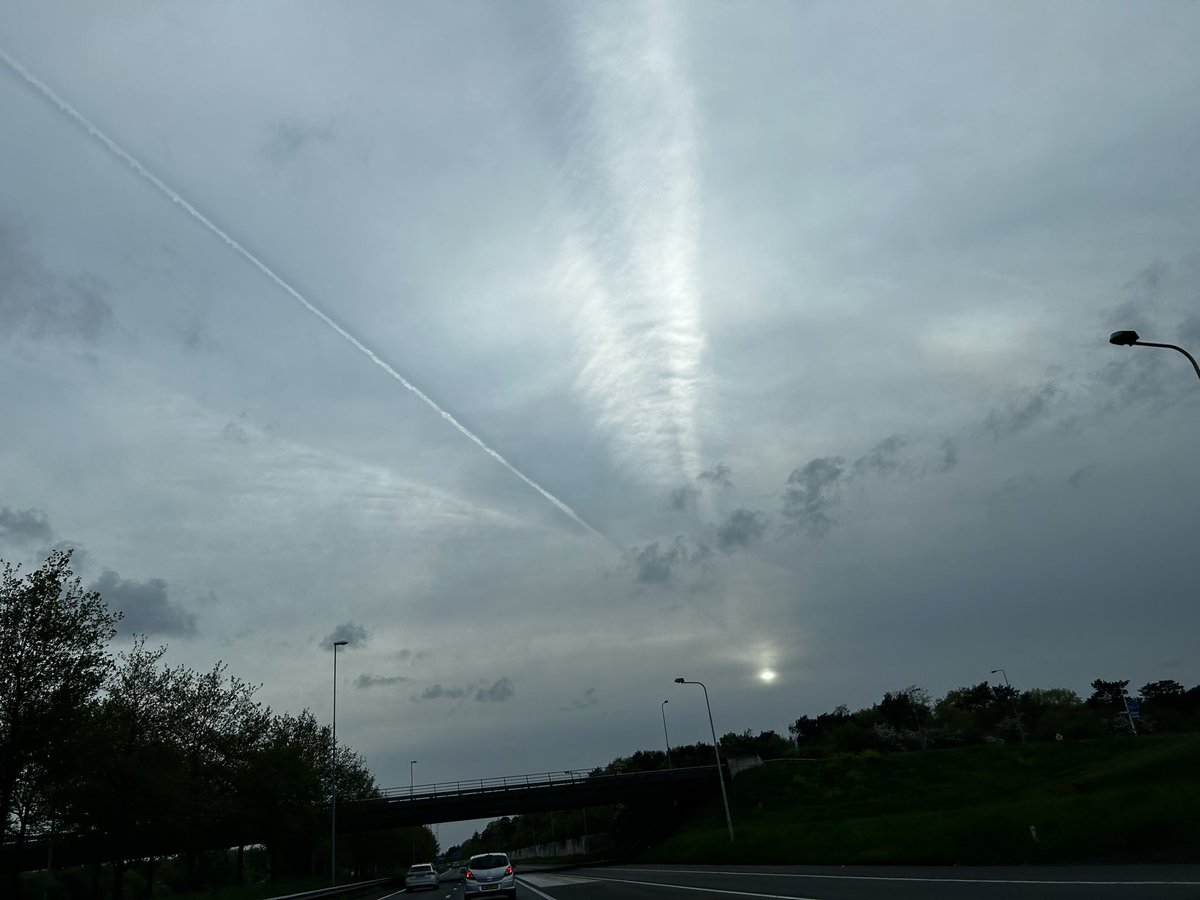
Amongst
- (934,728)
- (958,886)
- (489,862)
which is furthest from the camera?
(934,728)

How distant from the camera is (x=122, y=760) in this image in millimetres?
42094

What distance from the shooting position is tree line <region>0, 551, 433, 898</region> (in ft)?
115

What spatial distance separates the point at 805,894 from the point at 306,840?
53.6 meters

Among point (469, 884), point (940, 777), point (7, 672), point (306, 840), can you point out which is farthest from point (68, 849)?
point (940, 777)

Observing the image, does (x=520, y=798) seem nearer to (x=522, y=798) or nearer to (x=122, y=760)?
(x=522, y=798)

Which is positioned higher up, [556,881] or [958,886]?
[958,886]

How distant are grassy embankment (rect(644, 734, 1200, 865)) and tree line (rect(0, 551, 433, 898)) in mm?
31043

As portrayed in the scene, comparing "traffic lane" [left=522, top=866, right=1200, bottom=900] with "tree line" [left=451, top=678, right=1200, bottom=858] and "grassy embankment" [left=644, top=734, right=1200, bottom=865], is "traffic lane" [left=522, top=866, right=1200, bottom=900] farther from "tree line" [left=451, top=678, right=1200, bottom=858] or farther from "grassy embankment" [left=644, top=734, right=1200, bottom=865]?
"tree line" [left=451, top=678, right=1200, bottom=858]

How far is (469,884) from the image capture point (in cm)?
3338

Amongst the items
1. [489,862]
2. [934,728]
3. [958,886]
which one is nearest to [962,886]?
[958,886]

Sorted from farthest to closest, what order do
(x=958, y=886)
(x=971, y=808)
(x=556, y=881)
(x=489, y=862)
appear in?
(x=556, y=881)
(x=971, y=808)
(x=489, y=862)
(x=958, y=886)

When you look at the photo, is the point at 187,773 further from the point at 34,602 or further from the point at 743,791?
the point at 743,791

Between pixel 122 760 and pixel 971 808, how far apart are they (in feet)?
153

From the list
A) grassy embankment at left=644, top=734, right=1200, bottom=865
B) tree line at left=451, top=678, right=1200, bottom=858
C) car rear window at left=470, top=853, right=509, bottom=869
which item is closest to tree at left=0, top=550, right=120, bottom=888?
car rear window at left=470, top=853, right=509, bottom=869
